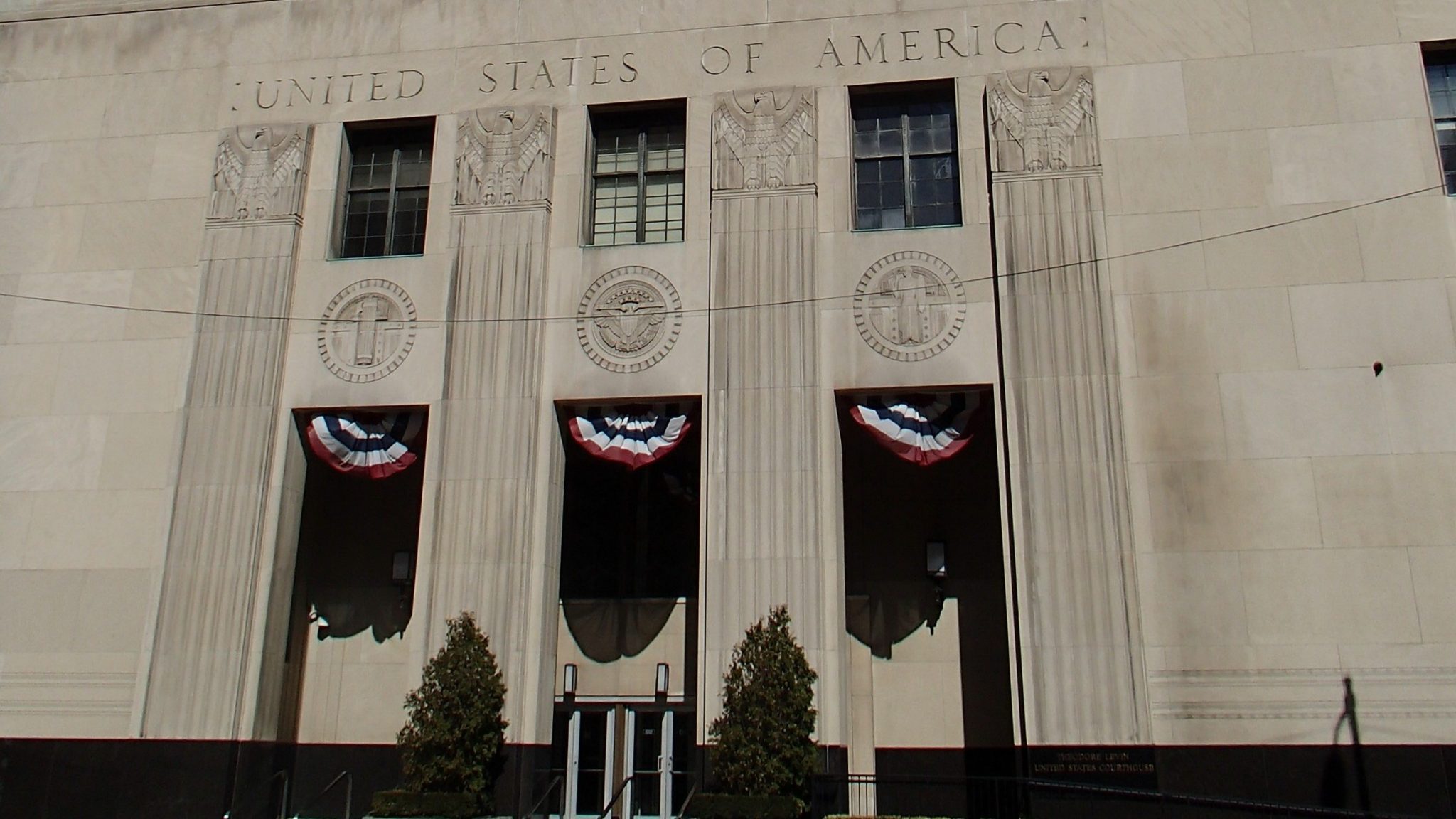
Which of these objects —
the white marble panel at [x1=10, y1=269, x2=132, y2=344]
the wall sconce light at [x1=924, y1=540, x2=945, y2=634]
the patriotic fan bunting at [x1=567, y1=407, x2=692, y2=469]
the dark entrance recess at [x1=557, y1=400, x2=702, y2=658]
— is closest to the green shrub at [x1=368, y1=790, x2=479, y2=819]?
the dark entrance recess at [x1=557, y1=400, x2=702, y2=658]

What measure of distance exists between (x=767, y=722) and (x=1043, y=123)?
1006cm

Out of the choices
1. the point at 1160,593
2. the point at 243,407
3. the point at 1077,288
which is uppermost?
the point at 1077,288

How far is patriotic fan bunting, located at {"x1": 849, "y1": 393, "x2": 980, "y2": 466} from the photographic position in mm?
17641

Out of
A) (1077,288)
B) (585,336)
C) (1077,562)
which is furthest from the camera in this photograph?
(585,336)

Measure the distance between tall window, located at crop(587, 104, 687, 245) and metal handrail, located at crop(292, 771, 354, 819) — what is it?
936cm

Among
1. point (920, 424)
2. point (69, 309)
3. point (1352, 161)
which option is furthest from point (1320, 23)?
point (69, 309)

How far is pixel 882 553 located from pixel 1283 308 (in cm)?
717

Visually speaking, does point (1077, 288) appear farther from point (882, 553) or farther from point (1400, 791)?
point (1400, 791)

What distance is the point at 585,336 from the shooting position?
18703 millimetres

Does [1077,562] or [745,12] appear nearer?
[1077,562]

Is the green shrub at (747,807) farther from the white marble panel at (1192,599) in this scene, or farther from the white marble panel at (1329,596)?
the white marble panel at (1329,596)

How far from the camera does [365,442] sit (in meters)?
19.0

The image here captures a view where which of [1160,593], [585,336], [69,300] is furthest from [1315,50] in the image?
[69,300]

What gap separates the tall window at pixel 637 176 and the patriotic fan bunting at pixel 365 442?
4.37 meters
